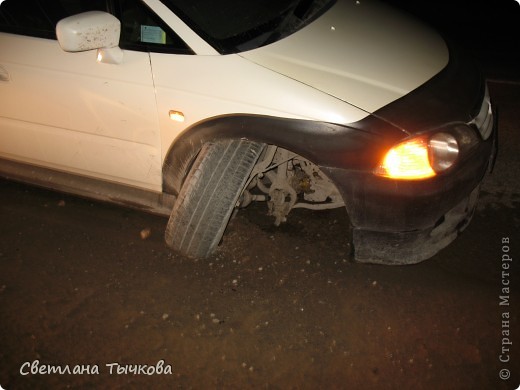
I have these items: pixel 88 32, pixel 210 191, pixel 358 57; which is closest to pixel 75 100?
pixel 88 32

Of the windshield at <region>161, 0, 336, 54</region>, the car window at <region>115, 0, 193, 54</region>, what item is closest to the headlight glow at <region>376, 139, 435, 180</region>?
the windshield at <region>161, 0, 336, 54</region>

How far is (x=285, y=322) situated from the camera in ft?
7.10

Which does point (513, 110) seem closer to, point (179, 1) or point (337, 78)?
point (337, 78)

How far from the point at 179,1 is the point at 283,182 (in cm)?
110

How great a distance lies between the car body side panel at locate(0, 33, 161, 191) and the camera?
6.84 feet

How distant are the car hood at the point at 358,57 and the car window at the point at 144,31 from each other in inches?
14.5

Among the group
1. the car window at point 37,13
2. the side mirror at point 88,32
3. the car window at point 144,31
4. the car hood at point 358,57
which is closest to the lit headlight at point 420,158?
the car hood at point 358,57

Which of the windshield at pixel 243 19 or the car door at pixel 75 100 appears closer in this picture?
the windshield at pixel 243 19

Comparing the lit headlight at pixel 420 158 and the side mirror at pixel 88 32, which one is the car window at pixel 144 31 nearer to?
the side mirror at pixel 88 32

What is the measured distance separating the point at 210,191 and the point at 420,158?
1037 millimetres

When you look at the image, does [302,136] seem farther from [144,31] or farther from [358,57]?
[144,31]

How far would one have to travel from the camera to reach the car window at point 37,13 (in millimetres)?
2270

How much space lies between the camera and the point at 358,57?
2.01 m

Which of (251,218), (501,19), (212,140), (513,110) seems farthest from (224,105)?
(501,19)
